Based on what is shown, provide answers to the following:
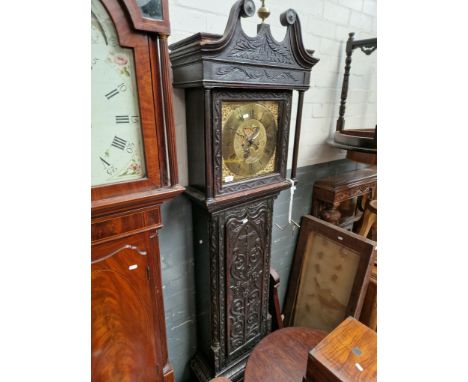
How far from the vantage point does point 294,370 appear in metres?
1.09

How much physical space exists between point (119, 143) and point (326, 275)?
125cm

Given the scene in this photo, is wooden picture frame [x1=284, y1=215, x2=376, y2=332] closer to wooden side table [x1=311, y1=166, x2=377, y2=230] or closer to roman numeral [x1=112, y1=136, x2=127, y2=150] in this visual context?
wooden side table [x1=311, y1=166, x2=377, y2=230]

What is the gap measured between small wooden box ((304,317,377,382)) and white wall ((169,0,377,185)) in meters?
0.69

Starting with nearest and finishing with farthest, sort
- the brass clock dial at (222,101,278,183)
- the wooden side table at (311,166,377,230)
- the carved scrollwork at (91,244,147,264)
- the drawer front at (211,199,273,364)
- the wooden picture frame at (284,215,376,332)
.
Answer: the carved scrollwork at (91,244,147,264) → the brass clock dial at (222,101,278,183) → the drawer front at (211,199,273,364) → the wooden picture frame at (284,215,376,332) → the wooden side table at (311,166,377,230)

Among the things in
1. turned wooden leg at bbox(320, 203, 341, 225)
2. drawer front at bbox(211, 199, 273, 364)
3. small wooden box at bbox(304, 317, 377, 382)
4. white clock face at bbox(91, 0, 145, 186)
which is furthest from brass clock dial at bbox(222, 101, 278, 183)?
turned wooden leg at bbox(320, 203, 341, 225)

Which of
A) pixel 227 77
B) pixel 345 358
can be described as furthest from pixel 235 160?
pixel 345 358

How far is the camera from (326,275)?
1.44 meters

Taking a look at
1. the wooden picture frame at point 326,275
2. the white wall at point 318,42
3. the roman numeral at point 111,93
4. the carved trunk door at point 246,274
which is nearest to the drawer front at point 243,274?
the carved trunk door at point 246,274

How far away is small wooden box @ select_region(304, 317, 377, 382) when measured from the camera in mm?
646

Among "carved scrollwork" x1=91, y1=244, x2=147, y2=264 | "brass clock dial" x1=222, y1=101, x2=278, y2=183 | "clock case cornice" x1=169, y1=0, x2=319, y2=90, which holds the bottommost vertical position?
"carved scrollwork" x1=91, y1=244, x2=147, y2=264

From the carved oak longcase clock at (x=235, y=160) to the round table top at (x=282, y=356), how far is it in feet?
0.32

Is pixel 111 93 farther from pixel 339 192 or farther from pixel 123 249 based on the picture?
pixel 339 192
